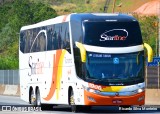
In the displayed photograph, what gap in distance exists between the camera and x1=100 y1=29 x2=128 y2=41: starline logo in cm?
3262

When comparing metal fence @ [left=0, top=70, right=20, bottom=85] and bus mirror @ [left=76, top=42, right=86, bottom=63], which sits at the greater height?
bus mirror @ [left=76, top=42, right=86, bottom=63]

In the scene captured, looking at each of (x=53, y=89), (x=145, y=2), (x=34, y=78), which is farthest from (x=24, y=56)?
(x=145, y=2)

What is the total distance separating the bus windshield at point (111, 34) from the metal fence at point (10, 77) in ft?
129

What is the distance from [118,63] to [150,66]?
1526 cm

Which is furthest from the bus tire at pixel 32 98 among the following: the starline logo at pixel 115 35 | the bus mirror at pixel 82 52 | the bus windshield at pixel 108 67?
the starline logo at pixel 115 35

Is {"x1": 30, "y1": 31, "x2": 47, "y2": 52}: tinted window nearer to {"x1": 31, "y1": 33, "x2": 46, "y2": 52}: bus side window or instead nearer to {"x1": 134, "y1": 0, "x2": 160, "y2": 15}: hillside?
{"x1": 31, "y1": 33, "x2": 46, "y2": 52}: bus side window

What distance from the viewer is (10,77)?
74375 mm

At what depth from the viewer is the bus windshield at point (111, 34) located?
32594mm

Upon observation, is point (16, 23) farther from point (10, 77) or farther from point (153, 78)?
point (153, 78)

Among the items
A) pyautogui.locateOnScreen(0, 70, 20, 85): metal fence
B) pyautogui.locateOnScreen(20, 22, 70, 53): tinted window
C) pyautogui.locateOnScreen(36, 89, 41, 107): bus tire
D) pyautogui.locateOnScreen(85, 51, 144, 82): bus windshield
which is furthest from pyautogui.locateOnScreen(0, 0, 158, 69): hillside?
pyautogui.locateOnScreen(85, 51, 144, 82): bus windshield

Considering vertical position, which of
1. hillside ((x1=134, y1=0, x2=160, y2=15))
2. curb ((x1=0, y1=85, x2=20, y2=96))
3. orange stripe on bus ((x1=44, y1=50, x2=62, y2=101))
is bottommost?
curb ((x1=0, y1=85, x2=20, y2=96))

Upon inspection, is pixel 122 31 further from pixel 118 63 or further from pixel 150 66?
pixel 150 66

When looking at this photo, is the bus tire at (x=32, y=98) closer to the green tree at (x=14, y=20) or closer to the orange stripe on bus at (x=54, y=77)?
the orange stripe on bus at (x=54, y=77)

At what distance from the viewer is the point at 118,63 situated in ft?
107
